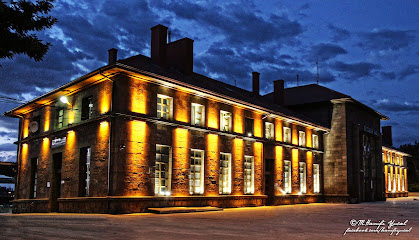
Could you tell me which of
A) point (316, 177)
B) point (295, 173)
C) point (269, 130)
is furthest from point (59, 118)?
point (316, 177)

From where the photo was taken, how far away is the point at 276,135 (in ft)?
98.7

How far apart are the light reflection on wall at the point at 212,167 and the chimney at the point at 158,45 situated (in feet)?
21.3

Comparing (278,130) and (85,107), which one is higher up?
(85,107)

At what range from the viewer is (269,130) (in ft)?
97.7

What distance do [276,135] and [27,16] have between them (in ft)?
71.0

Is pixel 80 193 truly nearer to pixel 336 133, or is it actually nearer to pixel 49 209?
pixel 49 209

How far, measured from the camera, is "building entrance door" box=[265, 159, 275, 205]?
96.6 feet

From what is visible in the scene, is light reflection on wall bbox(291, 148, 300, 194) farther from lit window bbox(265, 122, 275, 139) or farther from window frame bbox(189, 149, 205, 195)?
window frame bbox(189, 149, 205, 195)

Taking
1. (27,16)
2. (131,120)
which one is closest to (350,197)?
(131,120)

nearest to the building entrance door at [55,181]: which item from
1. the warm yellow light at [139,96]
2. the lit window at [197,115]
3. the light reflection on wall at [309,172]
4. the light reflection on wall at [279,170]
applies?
the warm yellow light at [139,96]

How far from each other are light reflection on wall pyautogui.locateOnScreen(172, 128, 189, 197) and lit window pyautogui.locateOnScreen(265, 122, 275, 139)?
29.6 feet

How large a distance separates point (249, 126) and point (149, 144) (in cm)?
933

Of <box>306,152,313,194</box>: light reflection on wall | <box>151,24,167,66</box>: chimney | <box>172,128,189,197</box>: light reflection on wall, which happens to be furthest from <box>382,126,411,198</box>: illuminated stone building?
<box>172,128,189,197</box>: light reflection on wall

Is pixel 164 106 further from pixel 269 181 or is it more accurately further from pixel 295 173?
pixel 295 173
